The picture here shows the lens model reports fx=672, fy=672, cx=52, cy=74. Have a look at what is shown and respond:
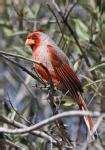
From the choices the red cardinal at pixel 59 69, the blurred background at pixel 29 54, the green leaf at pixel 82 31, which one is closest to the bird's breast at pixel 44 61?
the red cardinal at pixel 59 69

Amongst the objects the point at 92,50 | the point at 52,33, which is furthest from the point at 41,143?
the point at 52,33

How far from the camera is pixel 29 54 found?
243 inches

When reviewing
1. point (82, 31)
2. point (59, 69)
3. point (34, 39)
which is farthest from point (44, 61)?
point (82, 31)

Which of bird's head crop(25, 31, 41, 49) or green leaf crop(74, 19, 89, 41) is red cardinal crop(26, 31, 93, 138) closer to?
bird's head crop(25, 31, 41, 49)

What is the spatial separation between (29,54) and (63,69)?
2.69ft

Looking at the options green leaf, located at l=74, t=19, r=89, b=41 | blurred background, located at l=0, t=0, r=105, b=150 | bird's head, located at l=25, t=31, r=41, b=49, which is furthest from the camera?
green leaf, located at l=74, t=19, r=89, b=41

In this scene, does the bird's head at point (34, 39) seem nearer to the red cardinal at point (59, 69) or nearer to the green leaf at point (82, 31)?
the red cardinal at point (59, 69)

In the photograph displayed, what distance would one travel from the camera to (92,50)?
5910 mm

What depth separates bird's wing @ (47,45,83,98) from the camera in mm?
5309

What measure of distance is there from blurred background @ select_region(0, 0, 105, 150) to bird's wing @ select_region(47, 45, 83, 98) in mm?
110

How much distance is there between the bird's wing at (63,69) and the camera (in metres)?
5.31

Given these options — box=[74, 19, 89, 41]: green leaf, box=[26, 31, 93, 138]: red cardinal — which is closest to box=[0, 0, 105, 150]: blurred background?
box=[74, 19, 89, 41]: green leaf

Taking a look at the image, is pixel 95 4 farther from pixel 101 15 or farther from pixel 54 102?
pixel 54 102

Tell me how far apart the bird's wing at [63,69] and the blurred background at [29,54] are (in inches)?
4.3
